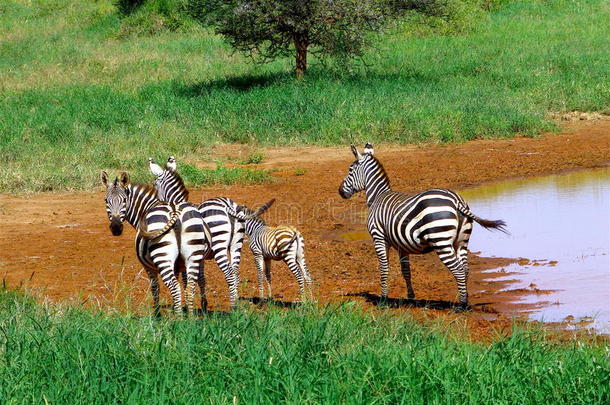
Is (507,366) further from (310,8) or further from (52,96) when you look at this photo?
(52,96)

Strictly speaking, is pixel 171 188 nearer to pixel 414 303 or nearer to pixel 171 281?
pixel 171 281

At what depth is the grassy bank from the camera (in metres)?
5.33

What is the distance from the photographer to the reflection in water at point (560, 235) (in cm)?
927

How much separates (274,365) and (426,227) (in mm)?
3600

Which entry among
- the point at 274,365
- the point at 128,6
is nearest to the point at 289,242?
the point at 274,365

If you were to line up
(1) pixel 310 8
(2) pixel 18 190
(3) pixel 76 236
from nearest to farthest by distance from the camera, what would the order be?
(3) pixel 76 236
(2) pixel 18 190
(1) pixel 310 8

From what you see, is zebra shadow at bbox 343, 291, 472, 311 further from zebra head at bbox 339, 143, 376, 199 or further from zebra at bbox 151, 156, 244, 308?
zebra head at bbox 339, 143, 376, 199

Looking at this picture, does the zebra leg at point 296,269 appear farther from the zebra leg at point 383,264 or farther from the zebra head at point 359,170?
the zebra head at point 359,170

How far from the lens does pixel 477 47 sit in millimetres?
26031

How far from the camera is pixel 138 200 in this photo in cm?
860

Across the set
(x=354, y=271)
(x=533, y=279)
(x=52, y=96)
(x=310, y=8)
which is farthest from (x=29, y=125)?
(x=533, y=279)

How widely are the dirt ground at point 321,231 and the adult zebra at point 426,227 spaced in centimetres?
44

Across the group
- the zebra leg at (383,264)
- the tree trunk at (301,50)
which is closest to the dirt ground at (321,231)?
the zebra leg at (383,264)

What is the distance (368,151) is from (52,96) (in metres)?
14.4
